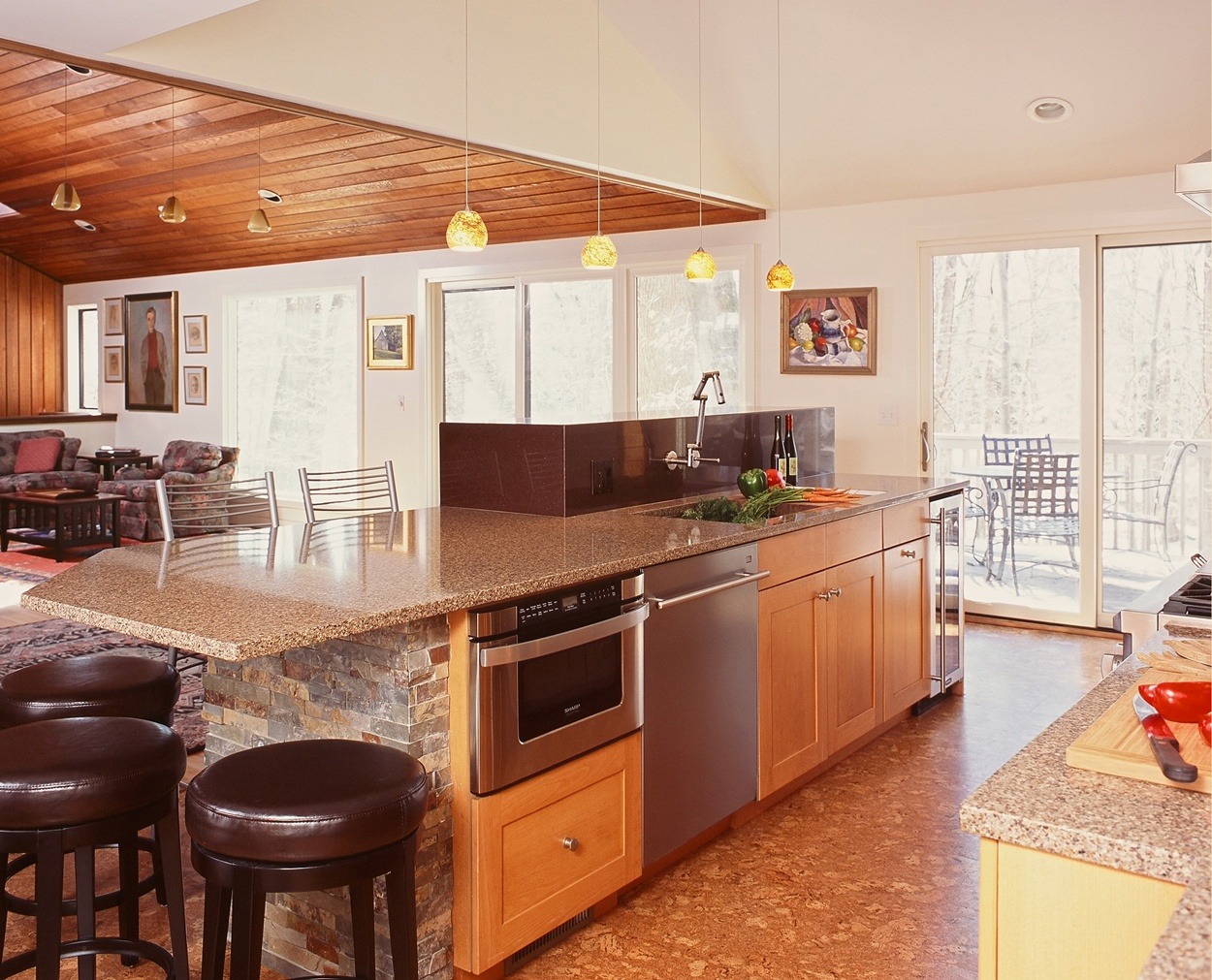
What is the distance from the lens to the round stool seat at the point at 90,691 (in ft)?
8.22

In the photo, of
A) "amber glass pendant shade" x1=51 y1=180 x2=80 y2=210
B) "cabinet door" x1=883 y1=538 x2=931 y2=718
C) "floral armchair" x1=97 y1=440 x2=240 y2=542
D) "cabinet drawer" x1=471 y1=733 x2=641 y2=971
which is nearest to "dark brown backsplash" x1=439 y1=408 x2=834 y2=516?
"cabinet door" x1=883 y1=538 x2=931 y2=718

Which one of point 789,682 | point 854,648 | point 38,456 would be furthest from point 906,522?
point 38,456

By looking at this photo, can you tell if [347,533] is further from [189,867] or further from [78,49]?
[78,49]

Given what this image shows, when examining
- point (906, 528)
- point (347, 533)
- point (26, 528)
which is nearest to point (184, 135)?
Result: point (26, 528)

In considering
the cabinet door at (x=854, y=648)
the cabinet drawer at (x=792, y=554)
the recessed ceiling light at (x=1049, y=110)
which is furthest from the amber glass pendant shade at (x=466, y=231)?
the recessed ceiling light at (x=1049, y=110)

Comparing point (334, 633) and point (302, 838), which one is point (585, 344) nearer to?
point (334, 633)

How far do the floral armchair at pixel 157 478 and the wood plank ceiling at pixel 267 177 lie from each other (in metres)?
1.84

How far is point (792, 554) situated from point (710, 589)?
532 mm

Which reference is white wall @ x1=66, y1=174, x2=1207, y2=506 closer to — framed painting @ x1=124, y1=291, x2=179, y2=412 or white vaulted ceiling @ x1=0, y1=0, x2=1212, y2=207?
white vaulted ceiling @ x1=0, y1=0, x2=1212, y2=207

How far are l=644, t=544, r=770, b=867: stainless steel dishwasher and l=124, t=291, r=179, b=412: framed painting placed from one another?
9504mm

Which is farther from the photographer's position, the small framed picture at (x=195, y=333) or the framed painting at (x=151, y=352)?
the framed painting at (x=151, y=352)

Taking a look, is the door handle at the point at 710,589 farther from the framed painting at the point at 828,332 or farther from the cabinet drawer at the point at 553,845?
the framed painting at the point at 828,332

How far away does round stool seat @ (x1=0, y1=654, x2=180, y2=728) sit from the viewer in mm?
2506

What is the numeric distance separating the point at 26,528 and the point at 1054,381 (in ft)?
25.5
